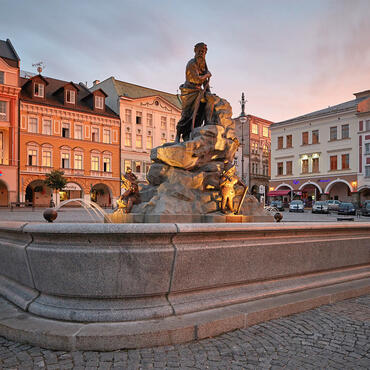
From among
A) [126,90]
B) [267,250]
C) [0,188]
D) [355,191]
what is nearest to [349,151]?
[355,191]

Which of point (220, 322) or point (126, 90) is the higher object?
point (126, 90)

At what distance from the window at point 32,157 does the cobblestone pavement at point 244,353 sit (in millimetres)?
34497

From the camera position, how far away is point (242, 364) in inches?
111

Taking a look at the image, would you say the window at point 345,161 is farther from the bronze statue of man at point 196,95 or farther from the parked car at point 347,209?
the bronze statue of man at point 196,95

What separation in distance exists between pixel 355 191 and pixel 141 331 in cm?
4116

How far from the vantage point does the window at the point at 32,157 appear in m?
34.7

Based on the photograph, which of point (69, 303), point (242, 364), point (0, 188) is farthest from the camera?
point (0, 188)

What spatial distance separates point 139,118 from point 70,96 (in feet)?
27.6

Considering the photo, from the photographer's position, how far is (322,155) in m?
43.7

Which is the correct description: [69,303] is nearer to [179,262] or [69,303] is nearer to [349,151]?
[179,262]

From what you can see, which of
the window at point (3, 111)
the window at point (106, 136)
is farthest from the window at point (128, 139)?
the window at point (3, 111)

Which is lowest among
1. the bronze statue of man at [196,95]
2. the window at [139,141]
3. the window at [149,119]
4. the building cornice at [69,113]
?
the bronze statue of man at [196,95]

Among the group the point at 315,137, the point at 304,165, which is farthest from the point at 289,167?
the point at 315,137

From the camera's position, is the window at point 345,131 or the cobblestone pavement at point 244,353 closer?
the cobblestone pavement at point 244,353
